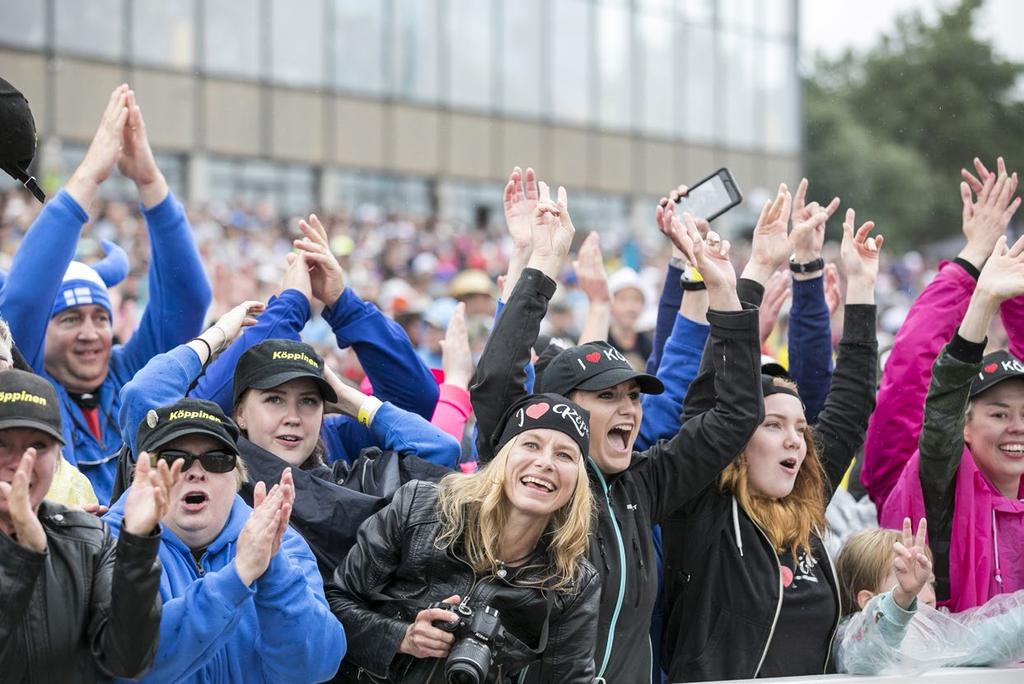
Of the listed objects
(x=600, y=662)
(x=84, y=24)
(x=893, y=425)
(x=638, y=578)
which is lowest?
(x=600, y=662)

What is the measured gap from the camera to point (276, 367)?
4047mm

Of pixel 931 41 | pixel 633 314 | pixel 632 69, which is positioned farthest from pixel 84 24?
pixel 931 41

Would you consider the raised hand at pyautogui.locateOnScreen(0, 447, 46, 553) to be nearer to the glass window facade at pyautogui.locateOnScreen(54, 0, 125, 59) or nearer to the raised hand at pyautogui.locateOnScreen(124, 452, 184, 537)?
the raised hand at pyautogui.locateOnScreen(124, 452, 184, 537)

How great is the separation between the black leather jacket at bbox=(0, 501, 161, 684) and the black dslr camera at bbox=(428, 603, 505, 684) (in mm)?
784

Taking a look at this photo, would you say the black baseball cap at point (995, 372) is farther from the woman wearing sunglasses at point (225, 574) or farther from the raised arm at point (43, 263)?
the raised arm at point (43, 263)

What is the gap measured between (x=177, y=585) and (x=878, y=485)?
276cm

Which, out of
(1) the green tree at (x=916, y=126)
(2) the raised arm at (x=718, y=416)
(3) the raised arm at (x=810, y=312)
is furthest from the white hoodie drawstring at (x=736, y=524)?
(1) the green tree at (x=916, y=126)

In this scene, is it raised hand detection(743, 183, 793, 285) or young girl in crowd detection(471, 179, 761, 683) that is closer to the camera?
young girl in crowd detection(471, 179, 761, 683)

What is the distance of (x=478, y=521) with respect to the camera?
362 centimetres

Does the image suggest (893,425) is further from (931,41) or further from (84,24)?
(931,41)

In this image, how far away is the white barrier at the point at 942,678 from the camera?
371 cm

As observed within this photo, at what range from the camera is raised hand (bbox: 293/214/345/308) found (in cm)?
461

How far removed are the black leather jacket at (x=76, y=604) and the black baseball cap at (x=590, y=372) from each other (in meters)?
1.51

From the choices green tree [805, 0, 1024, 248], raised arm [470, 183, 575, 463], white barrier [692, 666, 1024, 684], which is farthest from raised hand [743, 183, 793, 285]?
green tree [805, 0, 1024, 248]
